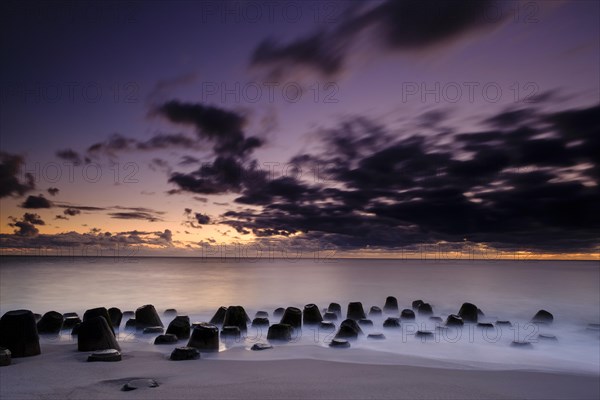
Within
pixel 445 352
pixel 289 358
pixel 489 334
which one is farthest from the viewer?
pixel 489 334

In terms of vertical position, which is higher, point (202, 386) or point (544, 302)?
point (202, 386)

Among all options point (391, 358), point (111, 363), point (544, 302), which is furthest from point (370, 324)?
point (544, 302)

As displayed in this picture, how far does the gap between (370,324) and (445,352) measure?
247 centimetres

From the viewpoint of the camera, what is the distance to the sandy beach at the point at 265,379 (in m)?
5.04

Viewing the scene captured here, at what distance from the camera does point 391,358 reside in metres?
7.86

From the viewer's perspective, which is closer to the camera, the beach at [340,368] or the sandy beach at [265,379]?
the sandy beach at [265,379]

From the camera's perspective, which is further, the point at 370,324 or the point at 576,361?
the point at 370,324

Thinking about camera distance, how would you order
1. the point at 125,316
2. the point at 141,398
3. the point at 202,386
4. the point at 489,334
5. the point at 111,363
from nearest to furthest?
the point at 141,398 → the point at 202,386 → the point at 111,363 → the point at 489,334 → the point at 125,316

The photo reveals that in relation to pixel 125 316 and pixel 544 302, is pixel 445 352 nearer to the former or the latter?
pixel 125 316

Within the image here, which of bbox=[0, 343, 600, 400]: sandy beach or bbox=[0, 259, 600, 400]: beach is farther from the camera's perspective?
bbox=[0, 259, 600, 400]: beach

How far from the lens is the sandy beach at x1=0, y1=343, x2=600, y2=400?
5035 millimetres

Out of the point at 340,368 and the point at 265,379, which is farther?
the point at 340,368

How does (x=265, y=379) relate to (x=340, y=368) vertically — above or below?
above

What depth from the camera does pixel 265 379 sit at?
5680 millimetres
